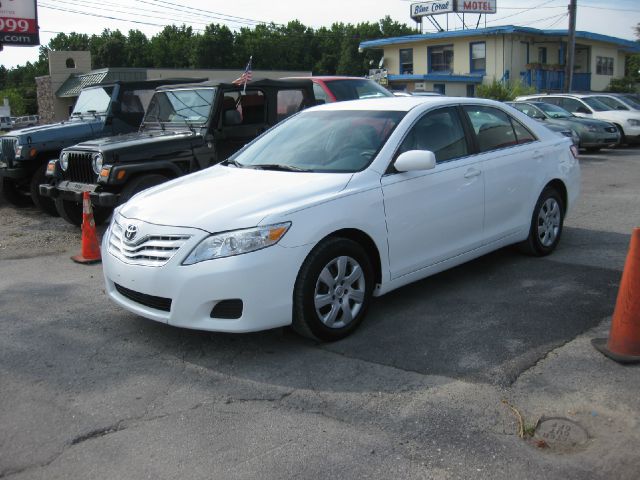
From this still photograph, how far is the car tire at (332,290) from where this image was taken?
14.8ft

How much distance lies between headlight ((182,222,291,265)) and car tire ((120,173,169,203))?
397 centimetres

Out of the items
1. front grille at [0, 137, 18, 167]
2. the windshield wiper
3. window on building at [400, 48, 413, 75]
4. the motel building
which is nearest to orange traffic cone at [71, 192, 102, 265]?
the windshield wiper

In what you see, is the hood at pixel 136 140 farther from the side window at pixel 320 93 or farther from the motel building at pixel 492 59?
the motel building at pixel 492 59

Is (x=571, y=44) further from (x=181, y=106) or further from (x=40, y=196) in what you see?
(x=40, y=196)

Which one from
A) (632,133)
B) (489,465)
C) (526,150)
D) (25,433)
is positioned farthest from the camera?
(632,133)

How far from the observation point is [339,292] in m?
4.74

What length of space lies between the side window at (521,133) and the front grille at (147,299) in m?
3.84

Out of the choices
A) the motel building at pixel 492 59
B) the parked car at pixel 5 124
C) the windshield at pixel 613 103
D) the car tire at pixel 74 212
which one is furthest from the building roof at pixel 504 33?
the car tire at pixel 74 212

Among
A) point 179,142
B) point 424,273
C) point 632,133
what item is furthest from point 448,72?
point 424,273

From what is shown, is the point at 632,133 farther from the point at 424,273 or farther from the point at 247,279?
the point at 247,279

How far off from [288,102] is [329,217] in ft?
17.9

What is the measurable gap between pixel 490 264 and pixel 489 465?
3.73 metres

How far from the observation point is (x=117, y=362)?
15.1 ft

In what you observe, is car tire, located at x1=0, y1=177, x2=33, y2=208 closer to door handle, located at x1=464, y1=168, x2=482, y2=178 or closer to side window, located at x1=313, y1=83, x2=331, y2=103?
side window, located at x1=313, y1=83, x2=331, y2=103
